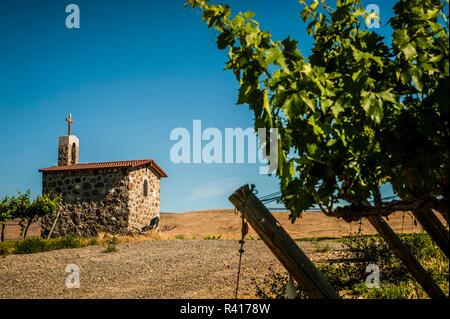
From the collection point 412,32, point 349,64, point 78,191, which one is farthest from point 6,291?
point 78,191

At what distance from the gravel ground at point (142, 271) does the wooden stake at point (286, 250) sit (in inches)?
113

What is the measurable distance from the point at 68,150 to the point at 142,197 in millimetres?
4870

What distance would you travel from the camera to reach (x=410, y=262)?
4.19 meters

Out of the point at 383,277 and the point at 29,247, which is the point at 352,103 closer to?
the point at 383,277

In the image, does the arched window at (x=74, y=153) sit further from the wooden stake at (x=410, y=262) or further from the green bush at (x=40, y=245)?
the wooden stake at (x=410, y=262)

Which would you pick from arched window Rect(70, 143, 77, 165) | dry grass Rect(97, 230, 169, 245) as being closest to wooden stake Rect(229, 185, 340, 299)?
dry grass Rect(97, 230, 169, 245)

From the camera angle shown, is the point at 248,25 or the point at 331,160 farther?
the point at 331,160

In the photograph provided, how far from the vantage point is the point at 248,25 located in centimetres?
250

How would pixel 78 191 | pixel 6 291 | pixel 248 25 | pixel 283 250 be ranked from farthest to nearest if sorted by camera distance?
pixel 78 191 < pixel 6 291 < pixel 283 250 < pixel 248 25

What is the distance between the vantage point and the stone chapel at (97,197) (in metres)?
16.4

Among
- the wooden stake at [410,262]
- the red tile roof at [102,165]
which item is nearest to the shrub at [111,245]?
the red tile roof at [102,165]
